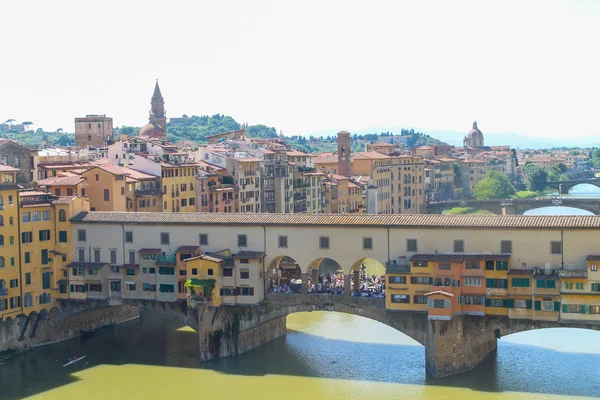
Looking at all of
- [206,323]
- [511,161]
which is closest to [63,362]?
[206,323]

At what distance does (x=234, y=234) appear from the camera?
4272 cm

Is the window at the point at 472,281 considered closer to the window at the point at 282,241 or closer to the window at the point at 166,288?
the window at the point at 282,241

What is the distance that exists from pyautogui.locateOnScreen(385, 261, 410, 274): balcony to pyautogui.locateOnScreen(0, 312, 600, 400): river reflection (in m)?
3.94

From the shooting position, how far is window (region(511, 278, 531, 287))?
37594mm

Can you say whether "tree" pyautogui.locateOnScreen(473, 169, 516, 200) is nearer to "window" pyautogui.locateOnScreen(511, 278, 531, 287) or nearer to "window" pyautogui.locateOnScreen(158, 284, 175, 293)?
"window" pyautogui.locateOnScreen(158, 284, 175, 293)

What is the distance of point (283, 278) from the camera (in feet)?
156

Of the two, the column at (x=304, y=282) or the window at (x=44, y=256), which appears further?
the window at (x=44, y=256)

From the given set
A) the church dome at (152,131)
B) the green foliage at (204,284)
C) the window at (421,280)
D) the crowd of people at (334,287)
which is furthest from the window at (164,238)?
the church dome at (152,131)

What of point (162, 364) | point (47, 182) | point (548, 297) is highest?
point (47, 182)

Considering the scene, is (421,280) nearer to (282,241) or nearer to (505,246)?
(505,246)

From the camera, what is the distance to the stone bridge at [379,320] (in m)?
38.1

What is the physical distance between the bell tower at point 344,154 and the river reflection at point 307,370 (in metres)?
39.9

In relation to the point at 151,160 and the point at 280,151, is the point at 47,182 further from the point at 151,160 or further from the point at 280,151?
the point at 280,151

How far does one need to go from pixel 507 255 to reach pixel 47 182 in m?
25.0
